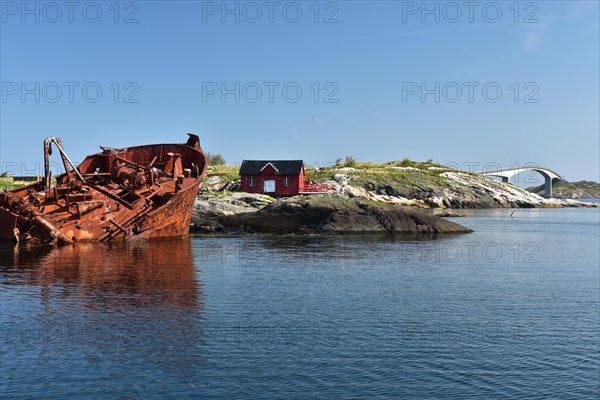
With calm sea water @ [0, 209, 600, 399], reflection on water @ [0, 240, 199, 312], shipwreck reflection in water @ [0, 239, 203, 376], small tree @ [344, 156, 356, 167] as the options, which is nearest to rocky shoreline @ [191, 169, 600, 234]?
reflection on water @ [0, 240, 199, 312]

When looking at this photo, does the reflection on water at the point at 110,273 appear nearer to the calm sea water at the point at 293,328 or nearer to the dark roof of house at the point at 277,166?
the calm sea water at the point at 293,328

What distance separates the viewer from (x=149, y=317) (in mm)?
17172

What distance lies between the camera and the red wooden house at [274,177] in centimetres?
8462

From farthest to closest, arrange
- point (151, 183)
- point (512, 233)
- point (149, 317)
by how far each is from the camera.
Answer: point (512, 233) → point (151, 183) → point (149, 317)

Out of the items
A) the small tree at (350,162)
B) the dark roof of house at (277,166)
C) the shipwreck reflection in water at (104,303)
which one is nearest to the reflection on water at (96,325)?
the shipwreck reflection in water at (104,303)

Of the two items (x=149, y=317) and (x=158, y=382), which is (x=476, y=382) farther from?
(x=149, y=317)

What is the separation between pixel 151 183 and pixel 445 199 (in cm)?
7393

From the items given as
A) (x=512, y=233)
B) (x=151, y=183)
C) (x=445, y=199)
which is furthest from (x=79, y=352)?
(x=445, y=199)

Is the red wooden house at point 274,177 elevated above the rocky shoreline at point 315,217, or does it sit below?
above

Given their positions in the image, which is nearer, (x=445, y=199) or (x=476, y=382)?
(x=476, y=382)

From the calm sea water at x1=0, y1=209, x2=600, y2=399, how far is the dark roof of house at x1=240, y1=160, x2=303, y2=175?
2108 inches

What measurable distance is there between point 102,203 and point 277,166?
5091 cm

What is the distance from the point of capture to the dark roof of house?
84.6 metres

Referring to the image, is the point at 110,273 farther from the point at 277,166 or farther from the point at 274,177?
the point at 277,166
